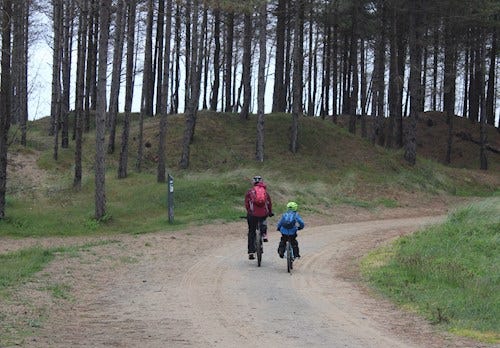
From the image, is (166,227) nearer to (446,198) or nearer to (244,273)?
(244,273)

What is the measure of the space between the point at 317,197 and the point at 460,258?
48.1 feet

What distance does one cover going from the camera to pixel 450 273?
38.0 feet

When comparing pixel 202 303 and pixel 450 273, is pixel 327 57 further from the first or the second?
pixel 202 303

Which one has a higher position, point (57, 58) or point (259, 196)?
→ point (57, 58)

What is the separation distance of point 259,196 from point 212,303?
15.4 ft

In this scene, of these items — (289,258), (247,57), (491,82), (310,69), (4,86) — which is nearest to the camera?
(289,258)

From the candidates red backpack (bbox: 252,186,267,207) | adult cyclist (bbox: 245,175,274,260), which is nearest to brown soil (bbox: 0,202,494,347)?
adult cyclist (bbox: 245,175,274,260)

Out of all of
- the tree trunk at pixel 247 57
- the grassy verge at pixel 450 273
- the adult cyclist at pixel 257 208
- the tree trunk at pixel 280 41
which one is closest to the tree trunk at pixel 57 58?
the tree trunk at pixel 247 57

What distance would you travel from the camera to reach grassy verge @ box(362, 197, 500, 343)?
875 cm

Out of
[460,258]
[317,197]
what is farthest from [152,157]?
[460,258]

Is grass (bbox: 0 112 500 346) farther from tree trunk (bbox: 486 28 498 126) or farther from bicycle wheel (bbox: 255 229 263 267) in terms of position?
tree trunk (bbox: 486 28 498 126)

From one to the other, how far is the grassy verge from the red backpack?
8.87ft

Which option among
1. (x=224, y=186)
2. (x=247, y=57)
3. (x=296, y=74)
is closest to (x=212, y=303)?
(x=224, y=186)

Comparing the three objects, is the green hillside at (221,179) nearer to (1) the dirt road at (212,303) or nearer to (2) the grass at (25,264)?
(2) the grass at (25,264)
